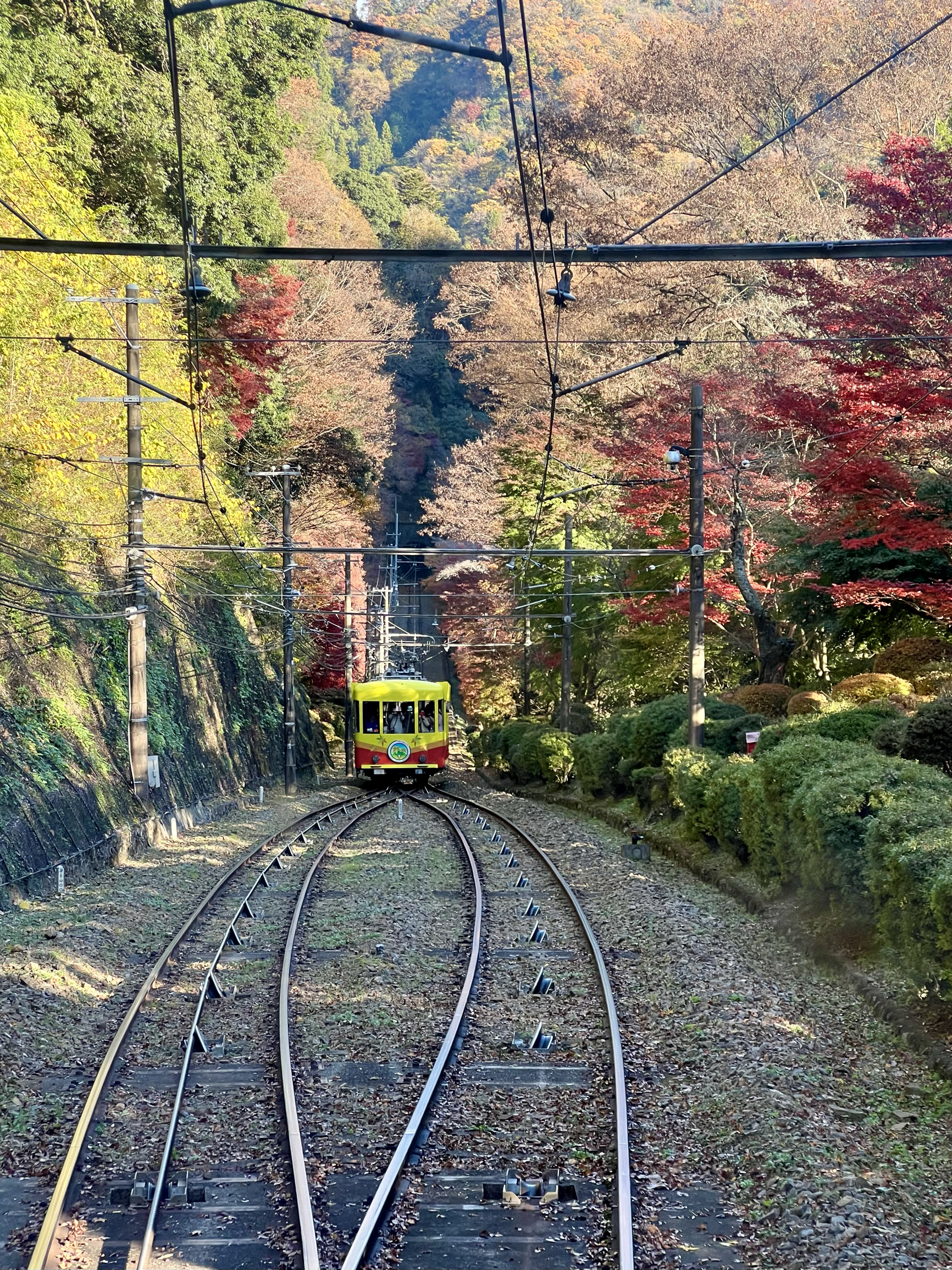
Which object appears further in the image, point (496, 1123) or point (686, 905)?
point (686, 905)

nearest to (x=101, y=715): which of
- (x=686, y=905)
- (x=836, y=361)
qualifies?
(x=686, y=905)

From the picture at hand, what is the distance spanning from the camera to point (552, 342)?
3048 cm

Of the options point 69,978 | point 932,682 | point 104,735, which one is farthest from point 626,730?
point 69,978

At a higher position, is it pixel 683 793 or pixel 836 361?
pixel 836 361

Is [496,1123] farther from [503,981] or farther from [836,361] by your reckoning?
[836,361]

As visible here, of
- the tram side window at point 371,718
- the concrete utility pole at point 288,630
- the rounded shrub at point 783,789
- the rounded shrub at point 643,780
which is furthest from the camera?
the tram side window at point 371,718

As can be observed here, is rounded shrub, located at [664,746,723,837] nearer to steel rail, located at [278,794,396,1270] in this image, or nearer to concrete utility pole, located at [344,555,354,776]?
steel rail, located at [278,794,396,1270]

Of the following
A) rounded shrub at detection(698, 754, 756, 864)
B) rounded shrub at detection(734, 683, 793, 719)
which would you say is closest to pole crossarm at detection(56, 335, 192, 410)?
rounded shrub at detection(698, 754, 756, 864)

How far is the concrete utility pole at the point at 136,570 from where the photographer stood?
63.5 ft

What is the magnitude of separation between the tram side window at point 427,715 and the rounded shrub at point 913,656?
15.1 meters

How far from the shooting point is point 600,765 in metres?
24.8

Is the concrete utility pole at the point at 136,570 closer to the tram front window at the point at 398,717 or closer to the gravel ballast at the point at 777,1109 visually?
the gravel ballast at the point at 777,1109

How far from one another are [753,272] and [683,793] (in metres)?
14.1

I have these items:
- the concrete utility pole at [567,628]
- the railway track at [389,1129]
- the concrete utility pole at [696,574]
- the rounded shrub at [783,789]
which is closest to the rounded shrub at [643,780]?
the concrete utility pole at [696,574]
